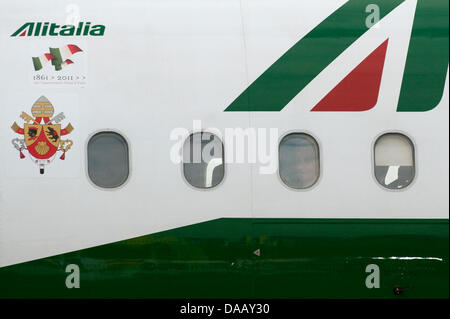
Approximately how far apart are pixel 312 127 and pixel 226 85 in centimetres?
89

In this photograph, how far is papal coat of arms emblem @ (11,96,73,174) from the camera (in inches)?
269

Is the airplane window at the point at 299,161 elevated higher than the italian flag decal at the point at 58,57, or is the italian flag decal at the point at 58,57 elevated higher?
the italian flag decal at the point at 58,57

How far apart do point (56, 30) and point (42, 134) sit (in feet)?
3.33

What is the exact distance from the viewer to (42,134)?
688 cm

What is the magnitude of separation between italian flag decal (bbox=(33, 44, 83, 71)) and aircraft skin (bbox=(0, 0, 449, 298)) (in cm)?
1

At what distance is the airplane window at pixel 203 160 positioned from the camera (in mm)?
6840

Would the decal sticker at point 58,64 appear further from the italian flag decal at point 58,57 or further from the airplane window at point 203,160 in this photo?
the airplane window at point 203,160

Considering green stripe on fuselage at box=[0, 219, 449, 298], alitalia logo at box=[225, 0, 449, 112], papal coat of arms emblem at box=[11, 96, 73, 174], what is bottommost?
green stripe on fuselage at box=[0, 219, 449, 298]

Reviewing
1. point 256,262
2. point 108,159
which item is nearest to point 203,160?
point 108,159

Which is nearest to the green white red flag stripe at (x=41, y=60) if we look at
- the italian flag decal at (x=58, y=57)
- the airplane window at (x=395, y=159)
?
the italian flag decal at (x=58, y=57)

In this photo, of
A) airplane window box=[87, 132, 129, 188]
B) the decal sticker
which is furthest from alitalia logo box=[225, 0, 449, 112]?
the decal sticker

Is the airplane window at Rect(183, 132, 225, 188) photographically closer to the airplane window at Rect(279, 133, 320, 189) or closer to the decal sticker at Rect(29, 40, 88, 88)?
the airplane window at Rect(279, 133, 320, 189)

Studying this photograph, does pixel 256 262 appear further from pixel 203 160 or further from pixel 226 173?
pixel 203 160

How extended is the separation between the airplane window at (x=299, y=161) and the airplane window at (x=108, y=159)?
4.85ft
